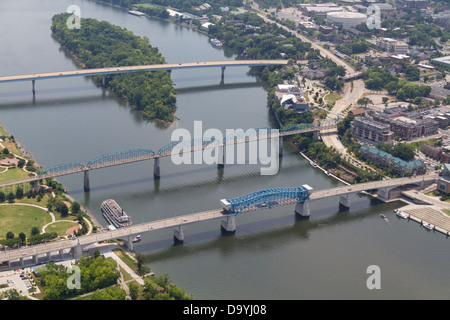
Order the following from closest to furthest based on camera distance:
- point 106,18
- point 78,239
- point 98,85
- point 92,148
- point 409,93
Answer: point 78,239 < point 92,148 < point 409,93 < point 98,85 < point 106,18

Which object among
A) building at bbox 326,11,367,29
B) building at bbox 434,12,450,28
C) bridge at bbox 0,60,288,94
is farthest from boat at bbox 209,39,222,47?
building at bbox 434,12,450,28

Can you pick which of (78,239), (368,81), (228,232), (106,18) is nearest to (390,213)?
(228,232)

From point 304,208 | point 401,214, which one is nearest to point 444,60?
point 401,214

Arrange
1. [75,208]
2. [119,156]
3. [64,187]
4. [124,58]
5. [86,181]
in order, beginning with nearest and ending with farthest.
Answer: [75,208] < [86,181] < [64,187] < [119,156] < [124,58]

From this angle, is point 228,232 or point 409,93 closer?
point 228,232

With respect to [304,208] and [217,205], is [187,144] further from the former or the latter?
[304,208]

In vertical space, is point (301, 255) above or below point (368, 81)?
below

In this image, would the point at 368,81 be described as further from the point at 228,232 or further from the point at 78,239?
the point at 78,239

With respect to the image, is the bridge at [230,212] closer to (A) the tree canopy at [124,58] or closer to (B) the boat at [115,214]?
(B) the boat at [115,214]

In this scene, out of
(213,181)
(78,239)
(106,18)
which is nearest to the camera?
(78,239)
